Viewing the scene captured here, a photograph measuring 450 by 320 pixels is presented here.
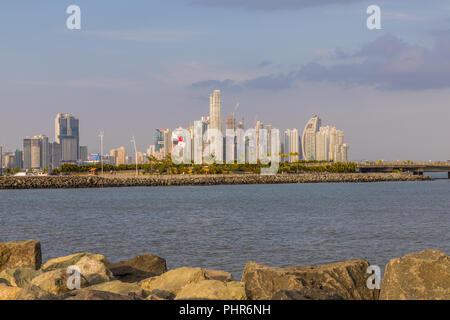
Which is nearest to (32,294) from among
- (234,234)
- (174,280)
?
(174,280)

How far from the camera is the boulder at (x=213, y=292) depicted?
10570 millimetres

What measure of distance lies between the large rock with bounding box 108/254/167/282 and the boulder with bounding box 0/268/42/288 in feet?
9.92

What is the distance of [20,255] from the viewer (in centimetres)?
1572

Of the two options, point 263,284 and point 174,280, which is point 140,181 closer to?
point 174,280

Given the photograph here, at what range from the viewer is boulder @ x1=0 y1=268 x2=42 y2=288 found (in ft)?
41.9

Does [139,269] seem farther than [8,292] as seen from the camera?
Yes

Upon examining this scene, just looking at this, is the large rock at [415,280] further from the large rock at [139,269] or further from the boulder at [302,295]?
the large rock at [139,269]

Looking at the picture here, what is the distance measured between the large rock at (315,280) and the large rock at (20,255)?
7.43 metres

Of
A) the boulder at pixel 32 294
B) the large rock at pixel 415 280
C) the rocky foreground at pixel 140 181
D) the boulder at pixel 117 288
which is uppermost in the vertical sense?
the large rock at pixel 415 280

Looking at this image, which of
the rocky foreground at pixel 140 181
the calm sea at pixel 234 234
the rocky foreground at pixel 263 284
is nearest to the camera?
the rocky foreground at pixel 263 284

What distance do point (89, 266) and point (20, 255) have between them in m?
2.84

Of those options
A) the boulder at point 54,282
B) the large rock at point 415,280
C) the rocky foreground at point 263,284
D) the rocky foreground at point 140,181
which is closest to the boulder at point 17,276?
the rocky foreground at point 263,284

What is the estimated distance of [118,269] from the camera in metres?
16.3

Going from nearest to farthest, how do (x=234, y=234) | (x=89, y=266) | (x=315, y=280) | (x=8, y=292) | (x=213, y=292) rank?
(x=213, y=292)
(x=8, y=292)
(x=315, y=280)
(x=89, y=266)
(x=234, y=234)
